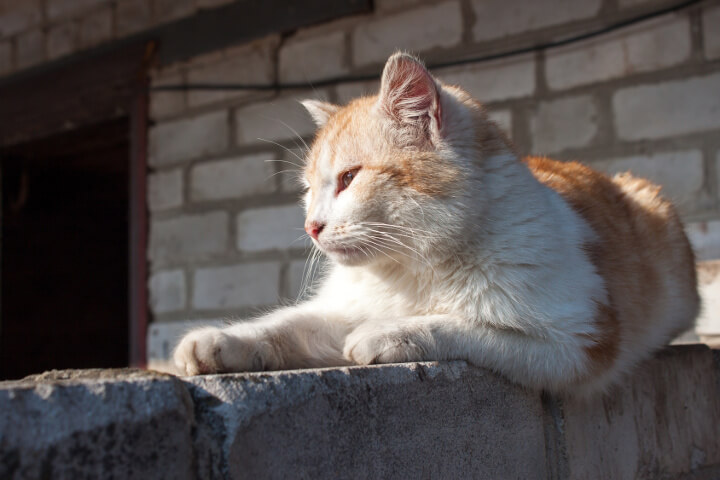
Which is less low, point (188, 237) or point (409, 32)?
point (409, 32)

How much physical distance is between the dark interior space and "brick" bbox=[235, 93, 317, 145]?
991 millimetres

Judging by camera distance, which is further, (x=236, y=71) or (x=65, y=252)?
(x=65, y=252)

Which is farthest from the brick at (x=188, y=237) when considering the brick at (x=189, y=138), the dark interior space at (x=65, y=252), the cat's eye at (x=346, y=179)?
the cat's eye at (x=346, y=179)

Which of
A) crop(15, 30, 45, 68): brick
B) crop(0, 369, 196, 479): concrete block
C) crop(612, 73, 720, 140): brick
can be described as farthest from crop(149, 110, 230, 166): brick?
crop(0, 369, 196, 479): concrete block

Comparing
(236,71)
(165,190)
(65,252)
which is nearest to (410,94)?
(236,71)

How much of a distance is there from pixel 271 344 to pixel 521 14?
2292 mm

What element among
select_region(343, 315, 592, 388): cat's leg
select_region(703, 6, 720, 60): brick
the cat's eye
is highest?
select_region(703, 6, 720, 60): brick

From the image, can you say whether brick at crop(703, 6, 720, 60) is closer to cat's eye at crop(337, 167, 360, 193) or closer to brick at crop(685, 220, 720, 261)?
brick at crop(685, 220, 720, 261)

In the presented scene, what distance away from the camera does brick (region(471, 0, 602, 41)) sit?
9.97 ft

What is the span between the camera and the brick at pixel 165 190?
4.22 m

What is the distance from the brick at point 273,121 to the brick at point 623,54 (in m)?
1.30

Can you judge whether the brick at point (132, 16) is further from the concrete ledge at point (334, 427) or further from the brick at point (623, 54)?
the concrete ledge at point (334, 427)

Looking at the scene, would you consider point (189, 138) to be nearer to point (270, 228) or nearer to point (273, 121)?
point (273, 121)

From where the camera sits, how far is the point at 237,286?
13.0ft
